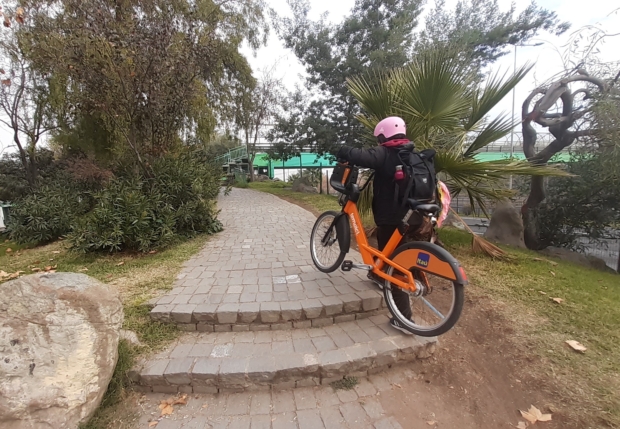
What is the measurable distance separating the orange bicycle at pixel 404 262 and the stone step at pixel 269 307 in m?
0.29

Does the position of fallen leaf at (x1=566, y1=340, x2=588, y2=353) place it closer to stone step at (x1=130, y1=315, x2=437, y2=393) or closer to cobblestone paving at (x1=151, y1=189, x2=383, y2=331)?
stone step at (x1=130, y1=315, x2=437, y2=393)

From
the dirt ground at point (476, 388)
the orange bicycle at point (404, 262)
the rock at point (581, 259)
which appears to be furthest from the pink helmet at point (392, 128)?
the rock at point (581, 259)

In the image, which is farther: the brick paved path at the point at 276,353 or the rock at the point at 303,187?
the rock at the point at 303,187

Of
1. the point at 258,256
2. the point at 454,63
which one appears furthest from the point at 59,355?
the point at 454,63

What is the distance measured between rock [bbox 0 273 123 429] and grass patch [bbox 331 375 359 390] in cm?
144

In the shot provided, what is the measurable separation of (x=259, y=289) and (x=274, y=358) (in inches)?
35.5

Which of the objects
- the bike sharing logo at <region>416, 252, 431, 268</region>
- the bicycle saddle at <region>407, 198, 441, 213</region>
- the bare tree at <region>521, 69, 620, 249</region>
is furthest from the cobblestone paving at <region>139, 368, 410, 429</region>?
the bare tree at <region>521, 69, 620, 249</region>

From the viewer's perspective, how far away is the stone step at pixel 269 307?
8.00 feet

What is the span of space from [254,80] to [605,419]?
12.2m

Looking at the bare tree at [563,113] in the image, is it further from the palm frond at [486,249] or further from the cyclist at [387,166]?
the cyclist at [387,166]

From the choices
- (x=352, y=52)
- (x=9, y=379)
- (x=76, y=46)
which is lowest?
(x=9, y=379)

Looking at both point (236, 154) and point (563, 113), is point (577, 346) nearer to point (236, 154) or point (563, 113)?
point (563, 113)

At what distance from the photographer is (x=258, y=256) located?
4012 millimetres

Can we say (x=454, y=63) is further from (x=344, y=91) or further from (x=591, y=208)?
(x=344, y=91)
